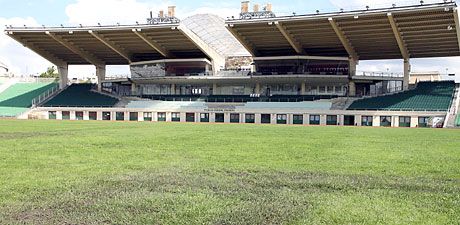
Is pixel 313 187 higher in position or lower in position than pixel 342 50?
lower

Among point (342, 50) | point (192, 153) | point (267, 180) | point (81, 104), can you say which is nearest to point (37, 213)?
point (267, 180)

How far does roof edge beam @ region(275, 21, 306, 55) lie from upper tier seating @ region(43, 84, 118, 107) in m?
31.7

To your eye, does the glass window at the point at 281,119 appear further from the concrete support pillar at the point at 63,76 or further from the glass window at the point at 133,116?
the concrete support pillar at the point at 63,76

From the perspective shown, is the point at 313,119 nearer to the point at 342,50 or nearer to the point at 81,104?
the point at 342,50

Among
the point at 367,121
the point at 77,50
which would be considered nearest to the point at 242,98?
the point at 367,121

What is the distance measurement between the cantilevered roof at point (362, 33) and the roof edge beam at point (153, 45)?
1355 centimetres

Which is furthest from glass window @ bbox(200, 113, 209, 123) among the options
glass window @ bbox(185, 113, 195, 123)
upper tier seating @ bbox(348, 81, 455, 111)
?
upper tier seating @ bbox(348, 81, 455, 111)

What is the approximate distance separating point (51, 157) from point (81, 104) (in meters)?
62.6

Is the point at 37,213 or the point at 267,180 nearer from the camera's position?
the point at 37,213

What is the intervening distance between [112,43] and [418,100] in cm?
4577

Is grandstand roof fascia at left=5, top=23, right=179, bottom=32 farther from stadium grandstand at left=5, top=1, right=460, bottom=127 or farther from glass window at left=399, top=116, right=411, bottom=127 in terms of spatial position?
glass window at left=399, top=116, right=411, bottom=127

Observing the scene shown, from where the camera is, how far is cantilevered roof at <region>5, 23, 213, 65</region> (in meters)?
63.4

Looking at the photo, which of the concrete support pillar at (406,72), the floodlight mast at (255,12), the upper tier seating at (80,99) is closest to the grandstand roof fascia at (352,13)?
the floodlight mast at (255,12)

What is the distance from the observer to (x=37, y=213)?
23.1 feet
